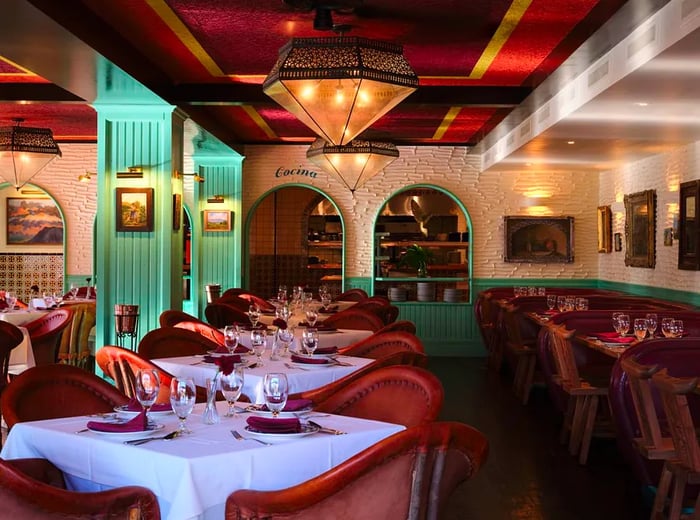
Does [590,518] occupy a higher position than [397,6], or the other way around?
[397,6]

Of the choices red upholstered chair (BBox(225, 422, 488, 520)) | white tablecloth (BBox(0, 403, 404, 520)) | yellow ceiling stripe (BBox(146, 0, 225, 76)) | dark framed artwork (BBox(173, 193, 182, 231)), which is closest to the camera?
red upholstered chair (BBox(225, 422, 488, 520))

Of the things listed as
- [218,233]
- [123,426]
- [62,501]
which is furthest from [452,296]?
[62,501]

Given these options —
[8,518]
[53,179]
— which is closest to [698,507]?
[8,518]

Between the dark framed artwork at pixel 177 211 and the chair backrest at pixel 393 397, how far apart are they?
616cm

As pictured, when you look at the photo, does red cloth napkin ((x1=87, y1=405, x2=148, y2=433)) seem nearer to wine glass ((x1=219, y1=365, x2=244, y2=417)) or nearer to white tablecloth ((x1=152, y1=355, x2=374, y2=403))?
wine glass ((x1=219, y1=365, x2=244, y2=417))

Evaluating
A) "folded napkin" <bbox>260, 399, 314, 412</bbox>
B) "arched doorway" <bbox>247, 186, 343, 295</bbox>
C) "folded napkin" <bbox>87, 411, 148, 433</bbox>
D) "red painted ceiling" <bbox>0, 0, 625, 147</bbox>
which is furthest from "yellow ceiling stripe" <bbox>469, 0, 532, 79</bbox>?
"arched doorway" <bbox>247, 186, 343, 295</bbox>

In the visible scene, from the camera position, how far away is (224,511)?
3.14m

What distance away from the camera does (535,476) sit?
654 cm

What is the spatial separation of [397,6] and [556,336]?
111 inches

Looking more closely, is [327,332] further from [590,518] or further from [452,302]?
[452,302]

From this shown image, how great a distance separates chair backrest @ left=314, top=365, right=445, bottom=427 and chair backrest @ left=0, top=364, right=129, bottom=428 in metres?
1.01

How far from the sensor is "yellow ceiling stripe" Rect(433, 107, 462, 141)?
1174 centimetres

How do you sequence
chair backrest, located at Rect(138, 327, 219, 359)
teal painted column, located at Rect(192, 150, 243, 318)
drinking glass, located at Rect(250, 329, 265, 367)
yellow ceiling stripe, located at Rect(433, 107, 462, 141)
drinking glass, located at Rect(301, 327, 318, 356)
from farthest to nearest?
1. teal painted column, located at Rect(192, 150, 243, 318)
2. yellow ceiling stripe, located at Rect(433, 107, 462, 141)
3. chair backrest, located at Rect(138, 327, 219, 359)
4. drinking glass, located at Rect(301, 327, 318, 356)
5. drinking glass, located at Rect(250, 329, 265, 367)

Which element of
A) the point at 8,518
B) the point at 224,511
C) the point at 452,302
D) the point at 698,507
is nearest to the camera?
the point at 8,518
